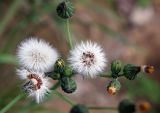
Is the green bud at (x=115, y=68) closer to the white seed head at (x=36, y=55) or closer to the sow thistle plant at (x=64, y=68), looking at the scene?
the sow thistle plant at (x=64, y=68)

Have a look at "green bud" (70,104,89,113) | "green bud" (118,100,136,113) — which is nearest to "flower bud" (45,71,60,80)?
"green bud" (70,104,89,113)

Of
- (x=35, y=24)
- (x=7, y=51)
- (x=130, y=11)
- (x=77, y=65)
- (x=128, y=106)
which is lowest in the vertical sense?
(x=128, y=106)

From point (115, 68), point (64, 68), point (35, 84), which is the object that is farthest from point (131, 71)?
point (35, 84)

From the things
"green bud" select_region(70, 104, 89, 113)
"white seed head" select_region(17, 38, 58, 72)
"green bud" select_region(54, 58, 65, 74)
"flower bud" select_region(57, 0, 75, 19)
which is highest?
"flower bud" select_region(57, 0, 75, 19)

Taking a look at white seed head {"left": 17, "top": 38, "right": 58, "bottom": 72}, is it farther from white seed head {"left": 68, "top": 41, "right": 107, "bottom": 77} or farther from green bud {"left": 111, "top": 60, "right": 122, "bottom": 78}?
green bud {"left": 111, "top": 60, "right": 122, "bottom": 78}

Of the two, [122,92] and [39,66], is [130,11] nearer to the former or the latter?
[122,92]

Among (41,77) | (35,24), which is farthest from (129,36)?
(41,77)

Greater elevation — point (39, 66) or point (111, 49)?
point (111, 49)
